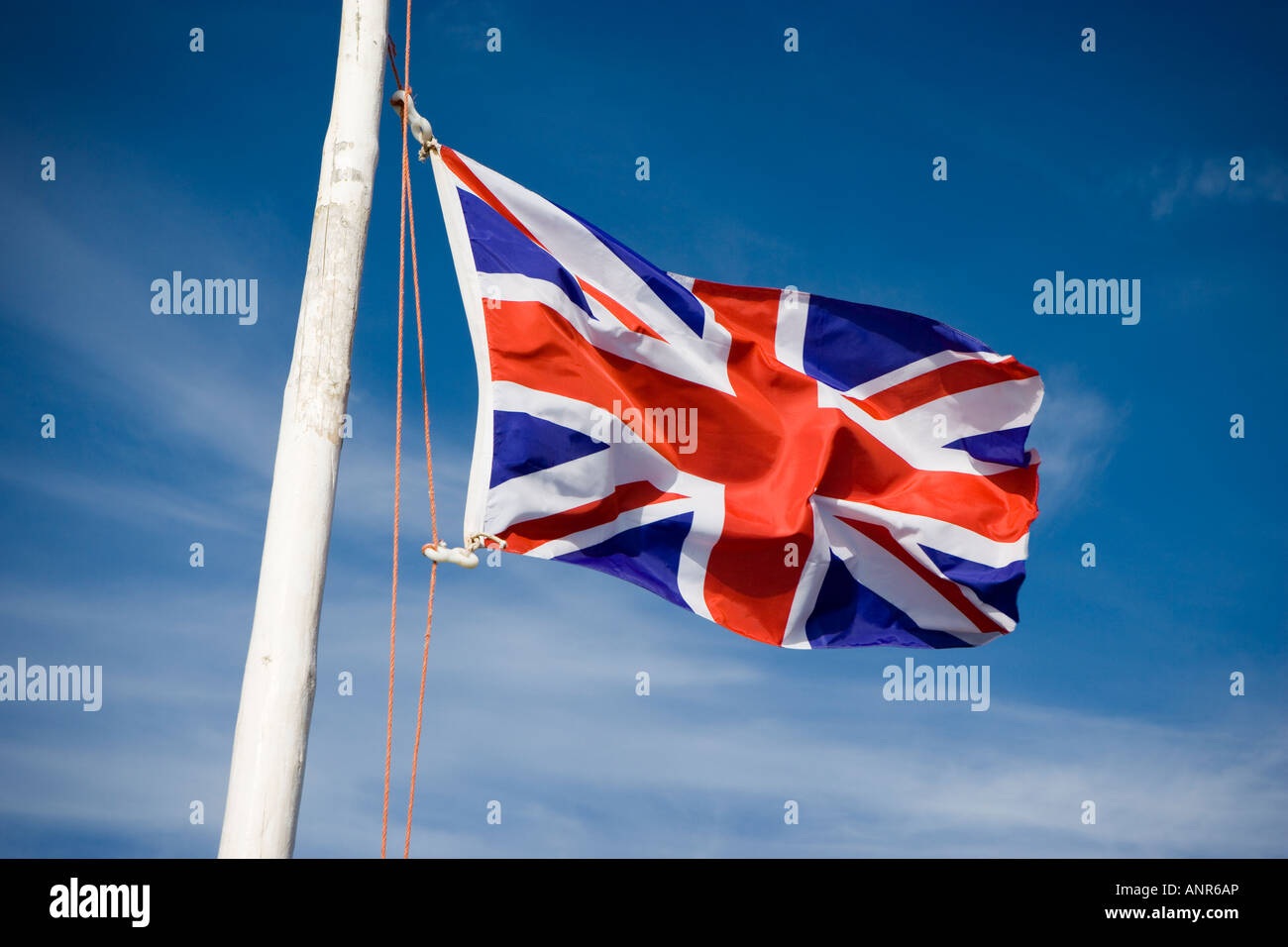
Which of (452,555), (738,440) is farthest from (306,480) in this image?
(738,440)

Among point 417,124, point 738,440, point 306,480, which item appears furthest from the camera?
point 738,440

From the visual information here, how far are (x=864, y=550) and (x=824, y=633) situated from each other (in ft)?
3.00

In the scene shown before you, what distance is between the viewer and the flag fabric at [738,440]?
8977mm

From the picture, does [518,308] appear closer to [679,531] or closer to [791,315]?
[679,531]

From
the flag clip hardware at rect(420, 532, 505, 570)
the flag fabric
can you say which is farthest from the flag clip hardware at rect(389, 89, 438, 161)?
the flag clip hardware at rect(420, 532, 505, 570)

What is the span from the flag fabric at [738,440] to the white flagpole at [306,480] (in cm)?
175

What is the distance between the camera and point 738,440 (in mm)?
10844

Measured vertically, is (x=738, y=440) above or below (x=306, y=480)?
above

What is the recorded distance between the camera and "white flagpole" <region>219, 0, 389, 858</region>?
6016mm

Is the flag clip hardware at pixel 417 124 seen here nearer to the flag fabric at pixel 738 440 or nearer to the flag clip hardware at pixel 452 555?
the flag fabric at pixel 738 440

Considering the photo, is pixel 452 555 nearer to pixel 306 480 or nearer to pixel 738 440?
pixel 306 480

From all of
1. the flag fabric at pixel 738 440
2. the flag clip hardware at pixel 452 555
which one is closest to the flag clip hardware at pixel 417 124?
the flag fabric at pixel 738 440

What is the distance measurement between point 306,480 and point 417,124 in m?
3.26

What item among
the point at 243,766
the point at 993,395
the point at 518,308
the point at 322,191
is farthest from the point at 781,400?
the point at 243,766
